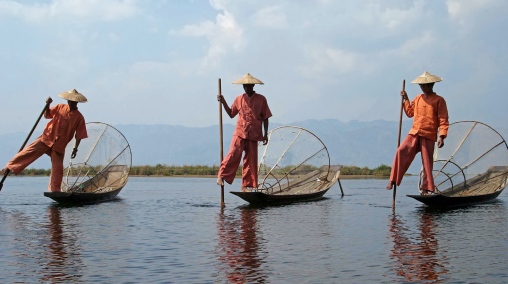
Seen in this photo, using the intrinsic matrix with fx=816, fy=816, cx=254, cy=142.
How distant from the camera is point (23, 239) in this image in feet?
27.9

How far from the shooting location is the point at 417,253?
7.57 m

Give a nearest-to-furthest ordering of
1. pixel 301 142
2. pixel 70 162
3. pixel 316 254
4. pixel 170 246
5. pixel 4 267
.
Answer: pixel 4 267 → pixel 316 254 → pixel 170 246 → pixel 70 162 → pixel 301 142

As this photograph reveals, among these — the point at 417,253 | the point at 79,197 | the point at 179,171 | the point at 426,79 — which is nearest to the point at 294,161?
the point at 426,79

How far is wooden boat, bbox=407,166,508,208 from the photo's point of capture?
1275 centimetres

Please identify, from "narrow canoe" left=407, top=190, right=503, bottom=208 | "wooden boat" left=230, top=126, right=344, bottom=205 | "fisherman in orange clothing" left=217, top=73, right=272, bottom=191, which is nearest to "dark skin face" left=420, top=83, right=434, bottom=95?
"narrow canoe" left=407, top=190, right=503, bottom=208

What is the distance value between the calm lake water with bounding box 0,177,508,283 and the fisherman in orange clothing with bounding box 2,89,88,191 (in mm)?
648

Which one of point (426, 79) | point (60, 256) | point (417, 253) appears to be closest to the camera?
point (60, 256)

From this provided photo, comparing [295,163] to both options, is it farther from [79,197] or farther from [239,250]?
[239,250]

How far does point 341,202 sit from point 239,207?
2766 millimetres

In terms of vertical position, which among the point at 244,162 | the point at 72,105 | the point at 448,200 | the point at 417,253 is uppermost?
the point at 72,105

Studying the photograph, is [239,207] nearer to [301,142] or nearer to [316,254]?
[301,142]

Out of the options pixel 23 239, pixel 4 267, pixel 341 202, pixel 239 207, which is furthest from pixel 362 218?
pixel 4 267

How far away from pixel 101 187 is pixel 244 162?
3.76 metres

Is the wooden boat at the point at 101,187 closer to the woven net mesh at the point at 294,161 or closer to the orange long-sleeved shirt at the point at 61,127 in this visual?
the orange long-sleeved shirt at the point at 61,127
